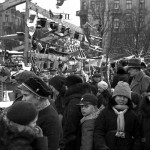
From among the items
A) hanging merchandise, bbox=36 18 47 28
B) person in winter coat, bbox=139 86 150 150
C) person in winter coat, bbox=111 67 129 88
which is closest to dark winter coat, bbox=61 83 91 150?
person in winter coat, bbox=139 86 150 150

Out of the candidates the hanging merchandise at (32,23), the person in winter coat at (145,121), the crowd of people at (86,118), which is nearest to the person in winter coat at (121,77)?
the crowd of people at (86,118)

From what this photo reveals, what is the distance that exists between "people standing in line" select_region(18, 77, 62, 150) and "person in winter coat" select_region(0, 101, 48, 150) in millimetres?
492

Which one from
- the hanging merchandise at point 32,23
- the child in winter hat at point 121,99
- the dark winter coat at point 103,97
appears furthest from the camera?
the hanging merchandise at point 32,23

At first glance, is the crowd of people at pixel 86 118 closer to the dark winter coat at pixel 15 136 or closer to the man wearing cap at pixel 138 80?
the dark winter coat at pixel 15 136

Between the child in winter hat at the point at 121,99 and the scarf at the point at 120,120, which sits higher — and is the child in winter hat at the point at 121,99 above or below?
above

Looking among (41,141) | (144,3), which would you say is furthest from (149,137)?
→ (144,3)

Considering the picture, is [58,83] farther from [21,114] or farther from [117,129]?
[21,114]

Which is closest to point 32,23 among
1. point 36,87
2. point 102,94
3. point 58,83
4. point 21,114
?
point 102,94

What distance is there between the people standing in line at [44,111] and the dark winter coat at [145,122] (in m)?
1.32

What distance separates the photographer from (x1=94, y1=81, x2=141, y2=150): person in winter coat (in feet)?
17.0

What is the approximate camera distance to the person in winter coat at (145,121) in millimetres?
5219

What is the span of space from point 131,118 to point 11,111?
212cm

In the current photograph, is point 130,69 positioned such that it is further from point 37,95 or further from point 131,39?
point 131,39

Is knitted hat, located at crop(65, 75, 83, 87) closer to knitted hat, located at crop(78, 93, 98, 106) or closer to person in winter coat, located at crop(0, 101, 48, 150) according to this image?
A: knitted hat, located at crop(78, 93, 98, 106)
